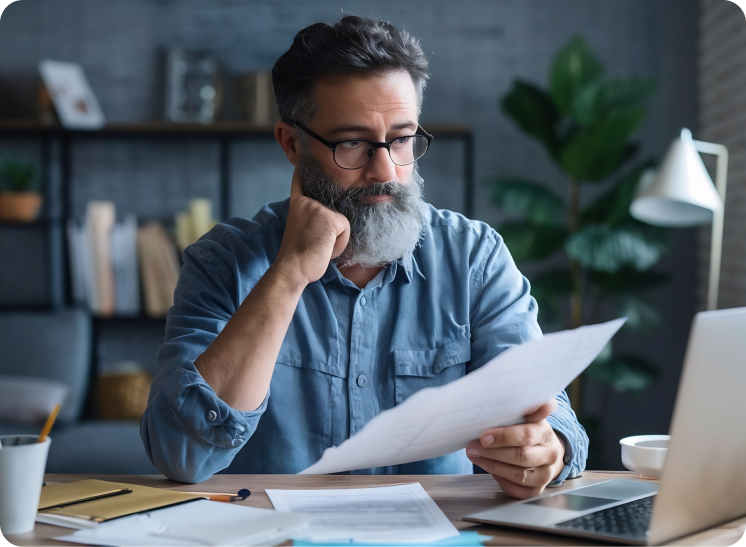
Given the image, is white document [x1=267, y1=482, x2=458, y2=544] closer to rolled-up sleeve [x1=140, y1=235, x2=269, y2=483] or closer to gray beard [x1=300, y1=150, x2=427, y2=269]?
rolled-up sleeve [x1=140, y1=235, x2=269, y2=483]

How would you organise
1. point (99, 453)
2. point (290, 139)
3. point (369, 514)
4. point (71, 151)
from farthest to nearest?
point (71, 151) → point (99, 453) → point (290, 139) → point (369, 514)

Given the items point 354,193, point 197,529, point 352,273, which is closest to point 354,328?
point 352,273

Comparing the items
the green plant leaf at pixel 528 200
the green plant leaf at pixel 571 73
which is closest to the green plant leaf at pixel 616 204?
the green plant leaf at pixel 528 200

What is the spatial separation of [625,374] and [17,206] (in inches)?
106

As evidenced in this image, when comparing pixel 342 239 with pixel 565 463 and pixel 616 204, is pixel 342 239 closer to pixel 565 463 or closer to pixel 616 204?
pixel 565 463

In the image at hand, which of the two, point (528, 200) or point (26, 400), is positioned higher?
point (528, 200)

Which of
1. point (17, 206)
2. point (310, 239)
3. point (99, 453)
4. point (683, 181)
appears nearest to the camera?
point (310, 239)

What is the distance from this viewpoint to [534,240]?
2.94 m

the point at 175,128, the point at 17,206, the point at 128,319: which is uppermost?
the point at 175,128

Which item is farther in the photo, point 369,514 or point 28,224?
point 28,224

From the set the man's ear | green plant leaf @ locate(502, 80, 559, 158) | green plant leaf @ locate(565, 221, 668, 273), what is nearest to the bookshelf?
green plant leaf @ locate(502, 80, 559, 158)

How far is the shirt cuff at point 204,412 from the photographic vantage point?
38.6 inches

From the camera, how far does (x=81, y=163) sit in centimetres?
350

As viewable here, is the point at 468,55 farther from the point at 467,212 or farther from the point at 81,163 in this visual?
the point at 81,163
